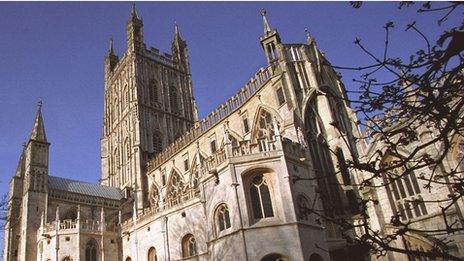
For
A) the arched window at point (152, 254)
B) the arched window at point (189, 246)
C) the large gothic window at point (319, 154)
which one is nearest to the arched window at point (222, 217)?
the arched window at point (189, 246)

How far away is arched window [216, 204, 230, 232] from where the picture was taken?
894 inches

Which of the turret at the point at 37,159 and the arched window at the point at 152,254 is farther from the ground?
the turret at the point at 37,159

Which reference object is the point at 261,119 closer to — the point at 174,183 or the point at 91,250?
the point at 174,183

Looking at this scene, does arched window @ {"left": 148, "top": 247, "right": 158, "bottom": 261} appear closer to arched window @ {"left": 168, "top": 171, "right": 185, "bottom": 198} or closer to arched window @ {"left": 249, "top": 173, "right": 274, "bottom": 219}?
arched window @ {"left": 168, "top": 171, "right": 185, "bottom": 198}

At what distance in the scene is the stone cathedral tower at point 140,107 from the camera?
50.5 meters

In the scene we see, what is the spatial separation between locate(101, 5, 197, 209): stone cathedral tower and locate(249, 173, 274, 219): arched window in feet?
82.6

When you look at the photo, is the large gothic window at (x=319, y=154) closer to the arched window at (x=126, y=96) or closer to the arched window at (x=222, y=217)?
the arched window at (x=222, y=217)

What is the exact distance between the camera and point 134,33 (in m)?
60.8

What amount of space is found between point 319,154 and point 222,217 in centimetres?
866

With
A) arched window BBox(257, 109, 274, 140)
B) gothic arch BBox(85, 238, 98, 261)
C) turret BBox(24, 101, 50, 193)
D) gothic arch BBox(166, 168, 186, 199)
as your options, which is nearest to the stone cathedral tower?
gothic arch BBox(166, 168, 186, 199)

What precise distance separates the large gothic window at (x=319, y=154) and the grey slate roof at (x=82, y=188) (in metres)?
26.8

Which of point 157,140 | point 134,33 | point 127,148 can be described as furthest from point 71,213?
Result: point 134,33

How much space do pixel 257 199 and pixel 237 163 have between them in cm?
228

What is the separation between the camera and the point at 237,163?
22672 mm
